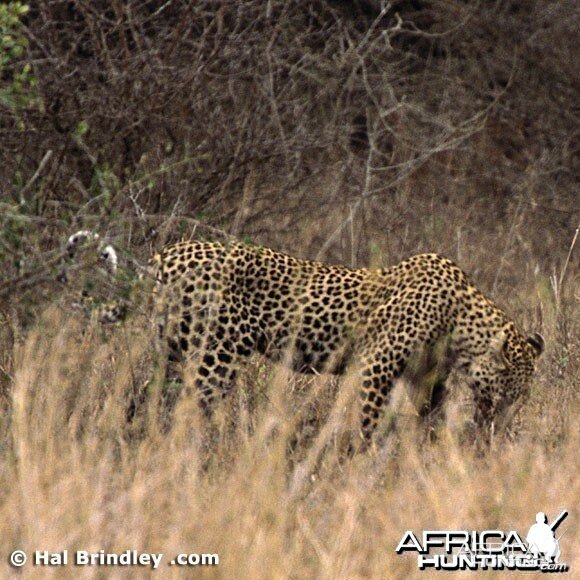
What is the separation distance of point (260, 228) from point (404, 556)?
4.80 metres

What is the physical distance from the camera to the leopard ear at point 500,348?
6.08 m

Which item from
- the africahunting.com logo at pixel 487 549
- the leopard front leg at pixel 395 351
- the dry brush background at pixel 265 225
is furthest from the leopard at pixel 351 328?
the africahunting.com logo at pixel 487 549

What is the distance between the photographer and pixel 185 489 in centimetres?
454

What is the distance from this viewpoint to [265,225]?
29.8 feet

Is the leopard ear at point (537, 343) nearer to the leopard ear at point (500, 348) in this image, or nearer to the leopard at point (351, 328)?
the leopard at point (351, 328)

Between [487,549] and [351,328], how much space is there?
200cm

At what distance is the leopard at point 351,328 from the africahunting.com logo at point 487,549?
143 centimetres

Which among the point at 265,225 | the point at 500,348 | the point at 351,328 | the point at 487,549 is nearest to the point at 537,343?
the point at 500,348

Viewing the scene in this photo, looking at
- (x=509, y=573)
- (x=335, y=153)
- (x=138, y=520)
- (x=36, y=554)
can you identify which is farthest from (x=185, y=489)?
(x=335, y=153)

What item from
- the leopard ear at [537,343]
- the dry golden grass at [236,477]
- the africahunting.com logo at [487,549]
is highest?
the leopard ear at [537,343]

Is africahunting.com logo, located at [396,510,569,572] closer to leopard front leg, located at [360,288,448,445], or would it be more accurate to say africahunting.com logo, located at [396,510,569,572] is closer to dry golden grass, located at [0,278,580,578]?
dry golden grass, located at [0,278,580,578]

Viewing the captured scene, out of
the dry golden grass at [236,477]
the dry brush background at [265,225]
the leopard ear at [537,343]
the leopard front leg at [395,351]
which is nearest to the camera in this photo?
the dry golden grass at [236,477]

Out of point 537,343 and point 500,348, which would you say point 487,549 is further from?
point 537,343

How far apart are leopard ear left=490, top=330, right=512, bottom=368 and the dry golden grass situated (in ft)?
0.91
